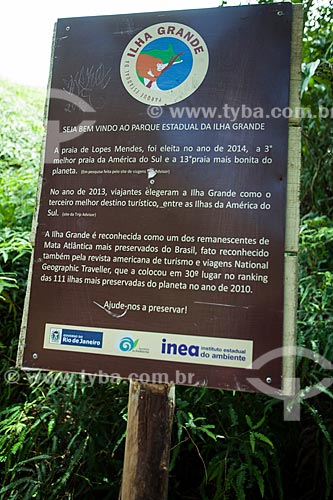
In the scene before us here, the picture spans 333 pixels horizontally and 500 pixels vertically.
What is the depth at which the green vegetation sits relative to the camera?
216 cm

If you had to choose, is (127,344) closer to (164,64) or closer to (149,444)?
(149,444)

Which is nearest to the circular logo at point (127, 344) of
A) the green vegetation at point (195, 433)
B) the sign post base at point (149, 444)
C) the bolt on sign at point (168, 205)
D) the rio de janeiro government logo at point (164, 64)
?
the bolt on sign at point (168, 205)

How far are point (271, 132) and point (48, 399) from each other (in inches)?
68.9

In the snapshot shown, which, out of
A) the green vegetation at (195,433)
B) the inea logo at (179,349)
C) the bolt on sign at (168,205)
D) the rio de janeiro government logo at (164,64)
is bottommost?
the green vegetation at (195,433)

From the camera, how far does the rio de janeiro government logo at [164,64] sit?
1.80m

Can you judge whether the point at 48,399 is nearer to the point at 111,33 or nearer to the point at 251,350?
the point at 251,350

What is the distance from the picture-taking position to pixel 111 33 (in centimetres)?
193

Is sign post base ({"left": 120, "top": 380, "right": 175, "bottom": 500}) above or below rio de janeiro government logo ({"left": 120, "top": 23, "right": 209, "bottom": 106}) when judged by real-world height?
below

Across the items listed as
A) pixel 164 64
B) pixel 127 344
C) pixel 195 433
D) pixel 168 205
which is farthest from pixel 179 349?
pixel 164 64

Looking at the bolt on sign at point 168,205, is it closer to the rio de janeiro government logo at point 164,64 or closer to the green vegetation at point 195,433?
the rio de janeiro government logo at point 164,64

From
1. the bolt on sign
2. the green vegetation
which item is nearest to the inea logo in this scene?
the bolt on sign

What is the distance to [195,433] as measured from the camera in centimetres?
221

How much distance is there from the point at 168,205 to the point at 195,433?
113 centimetres

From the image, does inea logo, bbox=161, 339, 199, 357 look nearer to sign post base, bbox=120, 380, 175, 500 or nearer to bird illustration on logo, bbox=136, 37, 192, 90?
sign post base, bbox=120, 380, 175, 500
